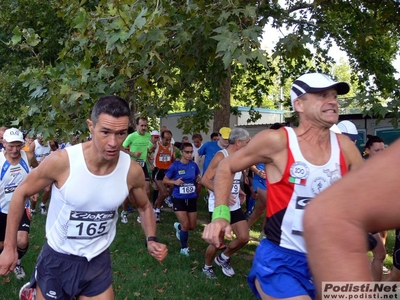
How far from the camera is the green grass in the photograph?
5.81 metres

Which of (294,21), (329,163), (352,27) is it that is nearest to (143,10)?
(329,163)

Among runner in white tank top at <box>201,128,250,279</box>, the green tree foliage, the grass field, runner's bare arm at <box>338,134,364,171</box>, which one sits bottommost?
the grass field

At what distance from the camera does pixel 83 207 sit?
132 inches

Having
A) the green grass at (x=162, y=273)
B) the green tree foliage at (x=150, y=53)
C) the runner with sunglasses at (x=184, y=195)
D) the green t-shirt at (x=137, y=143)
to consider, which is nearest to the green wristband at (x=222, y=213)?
the green tree foliage at (x=150, y=53)

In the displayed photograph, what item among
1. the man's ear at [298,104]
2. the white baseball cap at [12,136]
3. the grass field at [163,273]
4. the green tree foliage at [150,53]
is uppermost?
the green tree foliage at [150,53]

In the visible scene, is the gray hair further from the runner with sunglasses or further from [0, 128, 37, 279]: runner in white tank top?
[0, 128, 37, 279]: runner in white tank top

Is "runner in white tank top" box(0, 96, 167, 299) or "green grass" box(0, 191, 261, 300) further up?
"runner in white tank top" box(0, 96, 167, 299)

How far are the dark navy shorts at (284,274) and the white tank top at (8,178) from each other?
396 cm

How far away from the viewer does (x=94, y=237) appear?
3488 mm

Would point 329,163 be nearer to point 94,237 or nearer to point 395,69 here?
point 94,237

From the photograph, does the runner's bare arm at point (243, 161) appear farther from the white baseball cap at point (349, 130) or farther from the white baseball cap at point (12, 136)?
the white baseball cap at point (12, 136)

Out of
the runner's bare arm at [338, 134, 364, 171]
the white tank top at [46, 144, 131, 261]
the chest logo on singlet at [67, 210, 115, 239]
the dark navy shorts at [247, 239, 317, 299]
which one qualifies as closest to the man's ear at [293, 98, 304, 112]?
the runner's bare arm at [338, 134, 364, 171]

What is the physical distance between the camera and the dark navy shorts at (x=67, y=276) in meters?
3.39

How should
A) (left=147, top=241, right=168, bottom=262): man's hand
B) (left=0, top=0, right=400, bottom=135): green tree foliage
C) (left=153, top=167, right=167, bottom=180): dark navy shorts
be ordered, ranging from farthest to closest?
(left=153, top=167, right=167, bottom=180): dark navy shorts → (left=0, top=0, right=400, bottom=135): green tree foliage → (left=147, top=241, right=168, bottom=262): man's hand
